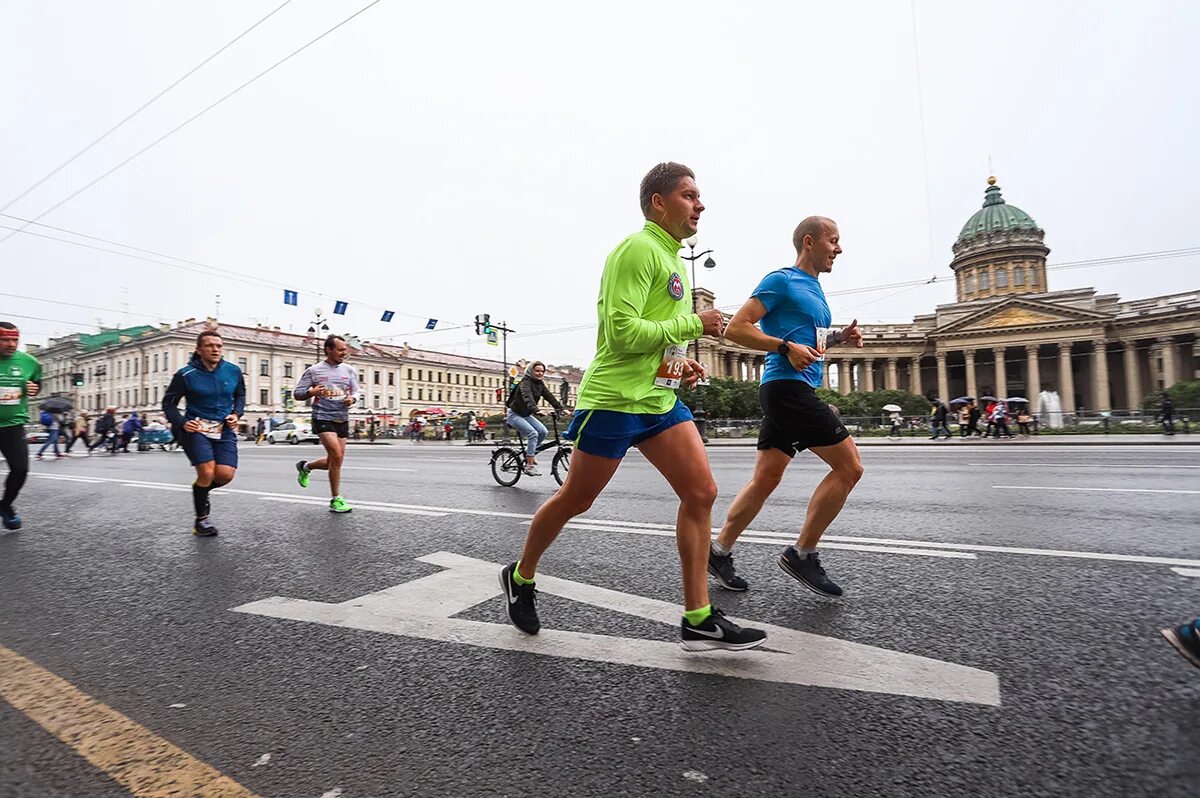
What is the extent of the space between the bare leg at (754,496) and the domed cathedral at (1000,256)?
8180 centimetres

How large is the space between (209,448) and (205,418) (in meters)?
0.26

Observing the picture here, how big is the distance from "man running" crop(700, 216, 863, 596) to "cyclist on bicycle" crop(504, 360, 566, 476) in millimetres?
6263

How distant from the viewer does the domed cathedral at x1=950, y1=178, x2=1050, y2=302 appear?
75625 millimetres

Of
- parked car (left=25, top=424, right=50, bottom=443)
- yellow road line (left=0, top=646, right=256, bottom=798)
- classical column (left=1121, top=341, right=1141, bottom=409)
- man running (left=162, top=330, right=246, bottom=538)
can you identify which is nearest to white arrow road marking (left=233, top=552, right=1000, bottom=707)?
yellow road line (left=0, top=646, right=256, bottom=798)

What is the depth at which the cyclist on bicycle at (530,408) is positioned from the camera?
9.76 metres

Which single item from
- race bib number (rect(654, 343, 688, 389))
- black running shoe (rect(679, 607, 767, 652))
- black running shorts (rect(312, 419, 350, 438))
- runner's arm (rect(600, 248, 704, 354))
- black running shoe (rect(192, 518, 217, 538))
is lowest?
black running shoe (rect(679, 607, 767, 652))

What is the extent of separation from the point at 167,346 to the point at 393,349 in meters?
30.3

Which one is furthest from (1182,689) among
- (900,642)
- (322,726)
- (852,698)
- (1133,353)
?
(1133,353)

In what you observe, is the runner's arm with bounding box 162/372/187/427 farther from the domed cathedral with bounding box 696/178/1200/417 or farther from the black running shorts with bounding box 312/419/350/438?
the domed cathedral with bounding box 696/178/1200/417

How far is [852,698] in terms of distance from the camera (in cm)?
205

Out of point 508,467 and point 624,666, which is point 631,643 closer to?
point 624,666

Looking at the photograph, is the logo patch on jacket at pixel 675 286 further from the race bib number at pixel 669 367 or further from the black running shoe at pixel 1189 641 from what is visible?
the black running shoe at pixel 1189 641

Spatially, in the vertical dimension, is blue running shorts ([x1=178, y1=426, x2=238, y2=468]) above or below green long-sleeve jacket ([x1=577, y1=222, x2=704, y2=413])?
below

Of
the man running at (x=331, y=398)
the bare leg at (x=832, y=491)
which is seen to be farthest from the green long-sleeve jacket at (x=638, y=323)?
the man running at (x=331, y=398)
